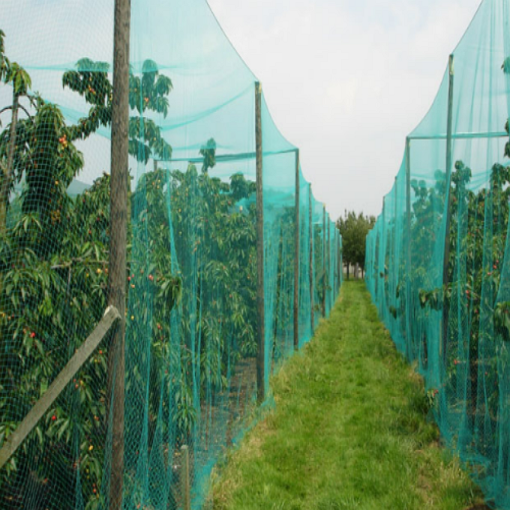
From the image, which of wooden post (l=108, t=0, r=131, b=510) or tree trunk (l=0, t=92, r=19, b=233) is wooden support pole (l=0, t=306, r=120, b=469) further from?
tree trunk (l=0, t=92, r=19, b=233)

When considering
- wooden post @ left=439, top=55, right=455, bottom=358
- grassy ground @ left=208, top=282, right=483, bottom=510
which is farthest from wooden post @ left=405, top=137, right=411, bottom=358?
wooden post @ left=439, top=55, right=455, bottom=358

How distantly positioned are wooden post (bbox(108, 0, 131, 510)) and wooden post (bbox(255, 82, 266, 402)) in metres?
2.79

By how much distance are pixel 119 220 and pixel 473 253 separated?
2.62m

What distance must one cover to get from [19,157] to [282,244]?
16.5ft

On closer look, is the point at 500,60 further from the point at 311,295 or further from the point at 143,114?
the point at 311,295

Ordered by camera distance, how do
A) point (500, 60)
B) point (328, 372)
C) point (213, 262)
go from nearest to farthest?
point (500, 60)
point (213, 262)
point (328, 372)

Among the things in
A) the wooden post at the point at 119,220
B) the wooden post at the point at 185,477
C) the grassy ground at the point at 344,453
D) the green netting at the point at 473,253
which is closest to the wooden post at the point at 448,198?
the green netting at the point at 473,253

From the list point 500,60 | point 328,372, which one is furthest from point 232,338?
point 328,372

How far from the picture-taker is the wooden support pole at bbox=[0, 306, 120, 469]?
1.62 m

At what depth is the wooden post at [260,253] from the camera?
15.7 ft

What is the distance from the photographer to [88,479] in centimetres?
217

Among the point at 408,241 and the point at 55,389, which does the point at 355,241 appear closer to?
the point at 408,241

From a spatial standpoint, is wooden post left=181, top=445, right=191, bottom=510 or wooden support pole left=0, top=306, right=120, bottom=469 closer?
wooden support pole left=0, top=306, right=120, bottom=469

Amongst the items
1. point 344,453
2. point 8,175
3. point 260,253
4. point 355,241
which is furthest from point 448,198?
point 355,241
